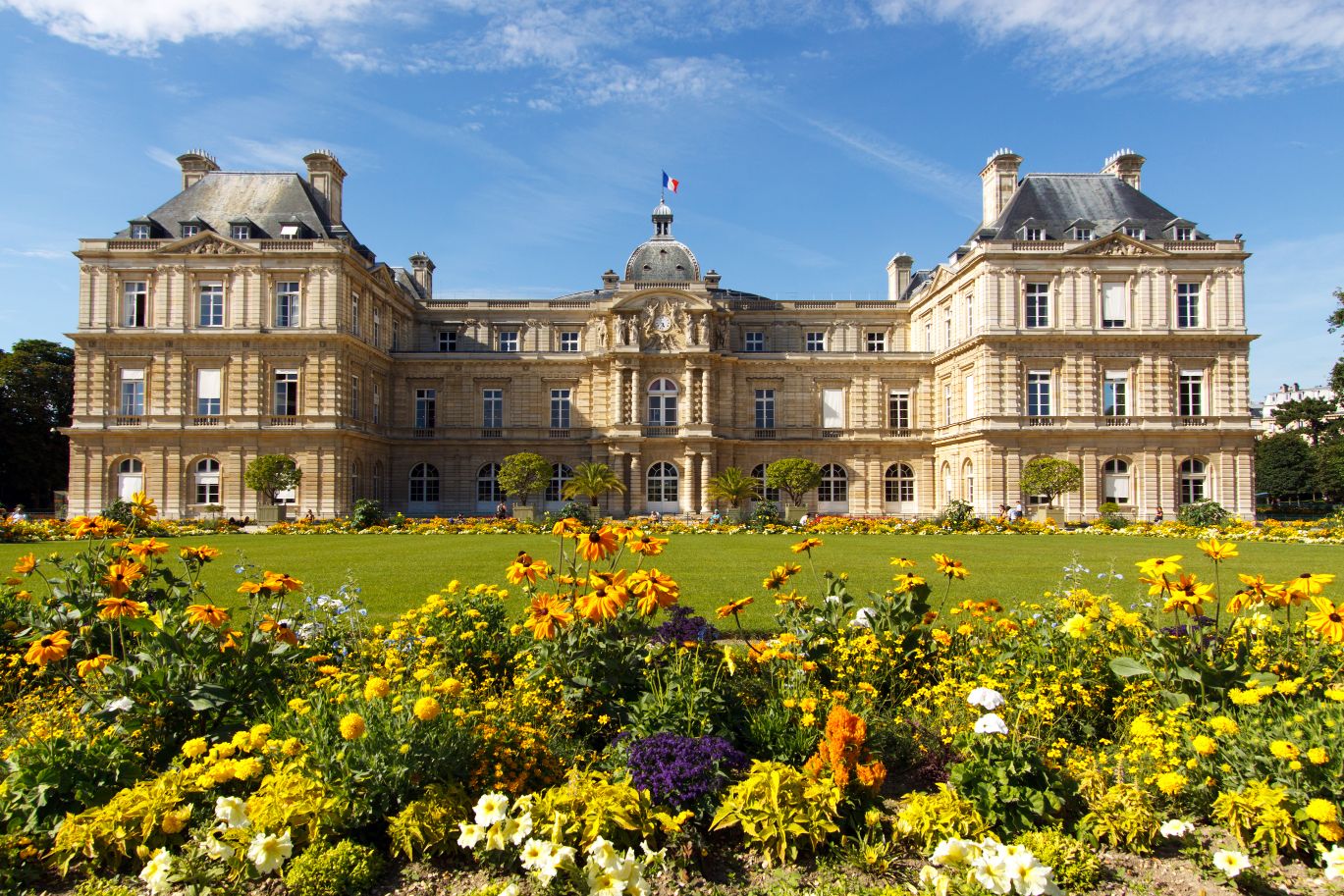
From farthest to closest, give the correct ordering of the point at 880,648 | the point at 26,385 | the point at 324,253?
1. the point at 26,385
2. the point at 324,253
3. the point at 880,648

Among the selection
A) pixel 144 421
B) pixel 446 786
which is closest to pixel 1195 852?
pixel 446 786

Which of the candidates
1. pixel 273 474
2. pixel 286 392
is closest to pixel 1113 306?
pixel 273 474

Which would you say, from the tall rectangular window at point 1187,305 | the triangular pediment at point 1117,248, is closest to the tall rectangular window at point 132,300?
the triangular pediment at point 1117,248

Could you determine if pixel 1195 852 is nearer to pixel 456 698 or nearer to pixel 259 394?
pixel 456 698

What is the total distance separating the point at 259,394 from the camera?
3434 cm

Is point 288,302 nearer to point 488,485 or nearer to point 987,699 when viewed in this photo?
point 488,485

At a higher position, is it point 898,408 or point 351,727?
point 898,408

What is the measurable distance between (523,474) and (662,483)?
773 cm

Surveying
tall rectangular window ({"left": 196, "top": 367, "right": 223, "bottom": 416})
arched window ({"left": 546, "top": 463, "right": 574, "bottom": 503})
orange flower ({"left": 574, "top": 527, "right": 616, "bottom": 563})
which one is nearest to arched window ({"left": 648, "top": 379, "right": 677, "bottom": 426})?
arched window ({"left": 546, "top": 463, "right": 574, "bottom": 503})

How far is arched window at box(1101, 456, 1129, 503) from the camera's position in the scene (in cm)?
3541

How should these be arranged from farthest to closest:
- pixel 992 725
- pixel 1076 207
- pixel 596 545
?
pixel 1076 207 → pixel 596 545 → pixel 992 725

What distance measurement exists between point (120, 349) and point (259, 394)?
20.8 ft

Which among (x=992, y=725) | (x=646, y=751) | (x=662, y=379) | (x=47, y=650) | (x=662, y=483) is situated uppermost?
(x=662, y=379)

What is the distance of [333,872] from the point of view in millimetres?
4250
